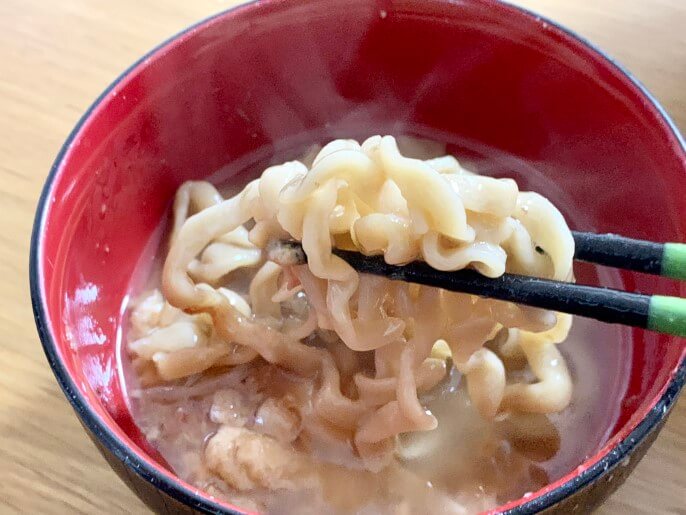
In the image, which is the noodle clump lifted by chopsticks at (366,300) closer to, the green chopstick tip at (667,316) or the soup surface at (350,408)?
the soup surface at (350,408)

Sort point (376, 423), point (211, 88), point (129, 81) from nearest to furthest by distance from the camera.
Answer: point (376, 423) < point (129, 81) < point (211, 88)

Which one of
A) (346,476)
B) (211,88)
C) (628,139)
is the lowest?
(346,476)

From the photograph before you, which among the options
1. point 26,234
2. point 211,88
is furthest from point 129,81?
point 26,234

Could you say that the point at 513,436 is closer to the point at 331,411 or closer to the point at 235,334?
the point at 331,411

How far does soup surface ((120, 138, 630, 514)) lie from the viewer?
0.91 meters

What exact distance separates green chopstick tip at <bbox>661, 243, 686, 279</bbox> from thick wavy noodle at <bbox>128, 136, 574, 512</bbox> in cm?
9

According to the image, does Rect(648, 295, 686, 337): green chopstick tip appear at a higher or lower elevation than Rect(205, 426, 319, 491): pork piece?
higher

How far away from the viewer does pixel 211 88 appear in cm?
116

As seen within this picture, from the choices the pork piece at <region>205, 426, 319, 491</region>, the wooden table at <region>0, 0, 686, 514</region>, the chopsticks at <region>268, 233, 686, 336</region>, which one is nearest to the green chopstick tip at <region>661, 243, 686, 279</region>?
the chopsticks at <region>268, 233, 686, 336</region>

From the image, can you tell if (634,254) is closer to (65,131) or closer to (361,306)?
(361,306)

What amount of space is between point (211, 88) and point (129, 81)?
6.6 inches

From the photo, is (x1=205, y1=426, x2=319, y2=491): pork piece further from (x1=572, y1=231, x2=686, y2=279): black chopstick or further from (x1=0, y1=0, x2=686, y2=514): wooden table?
(x1=572, y1=231, x2=686, y2=279): black chopstick

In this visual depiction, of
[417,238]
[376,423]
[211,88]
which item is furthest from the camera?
[211,88]

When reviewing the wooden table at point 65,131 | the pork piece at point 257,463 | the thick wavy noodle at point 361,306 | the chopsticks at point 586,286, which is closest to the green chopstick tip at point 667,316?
the chopsticks at point 586,286
